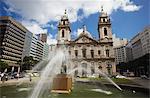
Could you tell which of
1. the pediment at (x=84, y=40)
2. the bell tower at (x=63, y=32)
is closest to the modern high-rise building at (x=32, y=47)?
the bell tower at (x=63, y=32)

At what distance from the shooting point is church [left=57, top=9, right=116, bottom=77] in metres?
54.8

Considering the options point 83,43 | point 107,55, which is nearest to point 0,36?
point 83,43

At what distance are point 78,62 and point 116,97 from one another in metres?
42.4

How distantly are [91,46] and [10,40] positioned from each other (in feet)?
111

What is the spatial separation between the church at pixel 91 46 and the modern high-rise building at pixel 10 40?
22.1 m

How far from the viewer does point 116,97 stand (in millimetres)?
12742

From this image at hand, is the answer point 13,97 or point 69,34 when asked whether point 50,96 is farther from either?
point 69,34

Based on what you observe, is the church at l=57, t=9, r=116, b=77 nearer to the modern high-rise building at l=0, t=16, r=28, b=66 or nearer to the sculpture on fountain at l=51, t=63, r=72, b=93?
the modern high-rise building at l=0, t=16, r=28, b=66

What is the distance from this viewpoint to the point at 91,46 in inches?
2248

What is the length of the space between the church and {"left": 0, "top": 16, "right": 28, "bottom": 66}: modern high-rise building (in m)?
22.1

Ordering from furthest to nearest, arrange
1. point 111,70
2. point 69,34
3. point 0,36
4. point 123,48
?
1. point 123,48
2. point 0,36
3. point 69,34
4. point 111,70

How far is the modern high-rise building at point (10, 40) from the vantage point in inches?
2552

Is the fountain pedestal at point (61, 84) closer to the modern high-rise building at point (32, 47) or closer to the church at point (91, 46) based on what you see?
the church at point (91, 46)

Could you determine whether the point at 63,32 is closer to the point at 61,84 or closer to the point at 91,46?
the point at 91,46
